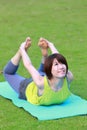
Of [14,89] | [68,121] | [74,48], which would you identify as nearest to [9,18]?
[74,48]

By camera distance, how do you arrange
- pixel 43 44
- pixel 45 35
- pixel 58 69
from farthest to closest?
1. pixel 45 35
2. pixel 43 44
3. pixel 58 69

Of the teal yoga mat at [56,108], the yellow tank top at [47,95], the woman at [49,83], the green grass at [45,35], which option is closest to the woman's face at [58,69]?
the woman at [49,83]

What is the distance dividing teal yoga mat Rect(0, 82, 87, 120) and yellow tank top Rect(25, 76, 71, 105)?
0.06m

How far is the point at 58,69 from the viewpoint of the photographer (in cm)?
502

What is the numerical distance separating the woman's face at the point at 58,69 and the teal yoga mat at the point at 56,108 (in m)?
0.39

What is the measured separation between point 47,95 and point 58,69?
1.10ft

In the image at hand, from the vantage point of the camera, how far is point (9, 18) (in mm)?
12969

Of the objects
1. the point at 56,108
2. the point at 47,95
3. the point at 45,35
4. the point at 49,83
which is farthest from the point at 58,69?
the point at 45,35

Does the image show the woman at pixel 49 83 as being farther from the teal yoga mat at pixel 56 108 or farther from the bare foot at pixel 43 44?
the bare foot at pixel 43 44

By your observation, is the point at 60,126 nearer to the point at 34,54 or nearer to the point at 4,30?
the point at 34,54

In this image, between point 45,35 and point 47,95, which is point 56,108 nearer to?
point 47,95

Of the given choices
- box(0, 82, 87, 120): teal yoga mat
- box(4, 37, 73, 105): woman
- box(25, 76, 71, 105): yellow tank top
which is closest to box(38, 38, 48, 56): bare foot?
box(4, 37, 73, 105): woman

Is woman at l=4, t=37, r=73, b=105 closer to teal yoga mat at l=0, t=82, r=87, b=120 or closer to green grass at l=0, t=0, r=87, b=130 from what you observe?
teal yoga mat at l=0, t=82, r=87, b=120

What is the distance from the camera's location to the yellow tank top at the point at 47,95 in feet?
16.6
